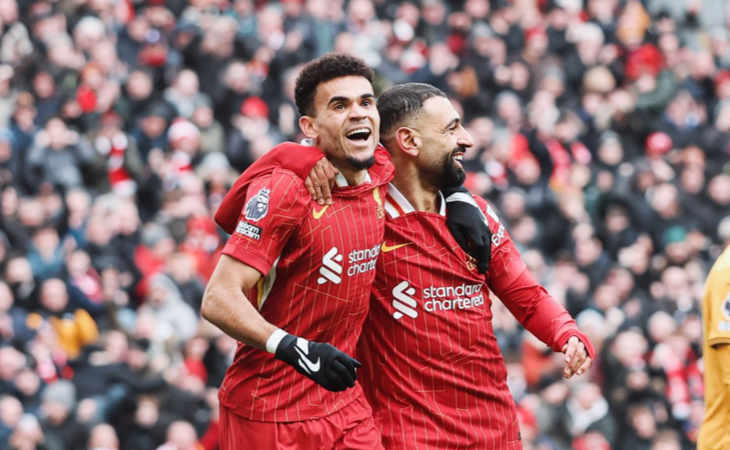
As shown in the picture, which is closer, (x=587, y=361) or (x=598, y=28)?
(x=587, y=361)

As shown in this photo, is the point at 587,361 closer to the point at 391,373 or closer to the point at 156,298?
the point at 391,373

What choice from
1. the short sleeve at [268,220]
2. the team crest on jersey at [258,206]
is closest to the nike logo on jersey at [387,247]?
the short sleeve at [268,220]

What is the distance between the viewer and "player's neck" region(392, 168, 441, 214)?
256 inches

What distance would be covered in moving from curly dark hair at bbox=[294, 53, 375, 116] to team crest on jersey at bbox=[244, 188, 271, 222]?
0.58 meters

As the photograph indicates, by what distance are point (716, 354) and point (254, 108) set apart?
8.75 meters

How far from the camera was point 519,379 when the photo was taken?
466 inches

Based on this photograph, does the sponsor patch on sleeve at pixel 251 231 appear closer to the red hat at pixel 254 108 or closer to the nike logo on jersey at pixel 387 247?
the nike logo on jersey at pixel 387 247

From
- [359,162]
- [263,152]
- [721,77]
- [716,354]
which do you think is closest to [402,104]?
[359,162]

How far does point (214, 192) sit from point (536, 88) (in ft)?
16.6

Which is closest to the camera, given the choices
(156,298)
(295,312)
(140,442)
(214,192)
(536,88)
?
(295,312)

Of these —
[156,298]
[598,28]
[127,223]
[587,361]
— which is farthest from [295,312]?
[598,28]

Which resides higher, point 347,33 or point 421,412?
point 347,33

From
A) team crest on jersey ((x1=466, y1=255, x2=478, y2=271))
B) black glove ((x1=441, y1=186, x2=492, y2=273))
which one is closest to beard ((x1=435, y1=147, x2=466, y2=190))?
black glove ((x1=441, y1=186, x2=492, y2=273))

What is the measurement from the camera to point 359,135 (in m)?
5.98
